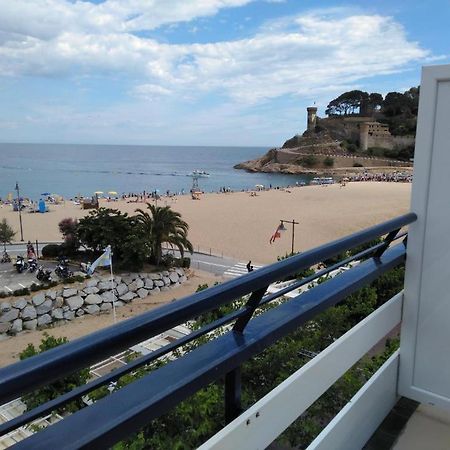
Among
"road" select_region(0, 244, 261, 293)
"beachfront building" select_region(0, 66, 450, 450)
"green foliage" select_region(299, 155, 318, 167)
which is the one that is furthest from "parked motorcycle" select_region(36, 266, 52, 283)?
"green foliage" select_region(299, 155, 318, 167)

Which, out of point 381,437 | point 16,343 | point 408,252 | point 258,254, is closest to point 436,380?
point 381,437

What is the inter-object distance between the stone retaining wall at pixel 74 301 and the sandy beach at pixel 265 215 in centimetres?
711

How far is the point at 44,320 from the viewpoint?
626 inches

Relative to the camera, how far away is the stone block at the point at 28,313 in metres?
15.6

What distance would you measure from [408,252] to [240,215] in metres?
35.4

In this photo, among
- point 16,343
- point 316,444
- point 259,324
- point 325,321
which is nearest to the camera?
point 259,324

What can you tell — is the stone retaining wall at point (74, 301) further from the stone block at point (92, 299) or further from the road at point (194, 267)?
the road at point (194, 267)

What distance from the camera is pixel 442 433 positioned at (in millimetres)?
2311

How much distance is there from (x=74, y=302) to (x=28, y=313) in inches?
65.1

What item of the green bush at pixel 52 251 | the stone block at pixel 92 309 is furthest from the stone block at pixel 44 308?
the green bush at pixel 52 251

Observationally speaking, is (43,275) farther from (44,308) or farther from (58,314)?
Result: (58,314)

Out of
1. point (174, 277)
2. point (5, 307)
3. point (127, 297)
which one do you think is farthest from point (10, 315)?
point (174, 277)

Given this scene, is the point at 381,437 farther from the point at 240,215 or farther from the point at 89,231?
the point at 240,215

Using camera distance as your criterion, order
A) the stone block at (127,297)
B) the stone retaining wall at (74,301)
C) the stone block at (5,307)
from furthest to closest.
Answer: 1. the stone block at (127,297)
2. the stone retaining wall at (74,301)
3. the stone block at (5,307)
